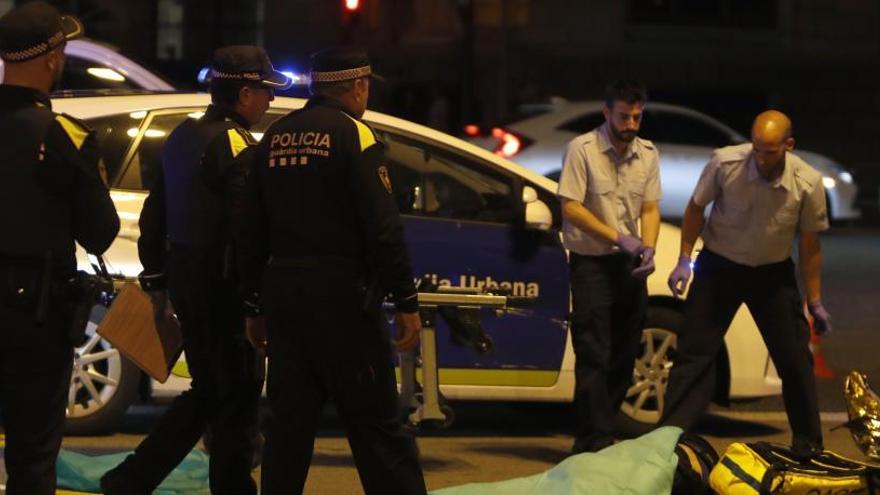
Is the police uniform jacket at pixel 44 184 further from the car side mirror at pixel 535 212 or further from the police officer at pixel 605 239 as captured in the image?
the car side mirror at pixel 535 212

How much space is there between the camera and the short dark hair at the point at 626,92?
7703mm

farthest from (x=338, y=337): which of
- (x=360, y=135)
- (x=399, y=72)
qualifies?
(x=399, y=72)

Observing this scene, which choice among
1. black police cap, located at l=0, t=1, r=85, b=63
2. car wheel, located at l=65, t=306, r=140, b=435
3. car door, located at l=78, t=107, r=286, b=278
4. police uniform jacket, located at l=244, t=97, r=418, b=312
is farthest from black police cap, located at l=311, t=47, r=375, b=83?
car wheel, located at l=65, t=306, r=140, b=435

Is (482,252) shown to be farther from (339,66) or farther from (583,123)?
(583,123)

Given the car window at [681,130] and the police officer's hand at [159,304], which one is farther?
the car window at [681,130]

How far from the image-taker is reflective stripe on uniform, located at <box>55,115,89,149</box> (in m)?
5.01

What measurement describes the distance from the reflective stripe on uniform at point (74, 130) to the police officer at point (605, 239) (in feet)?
10.0

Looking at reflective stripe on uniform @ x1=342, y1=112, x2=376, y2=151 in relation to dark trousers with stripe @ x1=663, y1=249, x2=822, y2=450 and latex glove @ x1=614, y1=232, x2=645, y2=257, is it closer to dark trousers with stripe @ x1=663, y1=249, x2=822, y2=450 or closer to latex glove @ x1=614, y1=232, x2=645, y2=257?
latex glove @ x1=614, y1=232, x2=645, y2=257

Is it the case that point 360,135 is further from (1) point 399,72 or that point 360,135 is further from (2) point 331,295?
(1) point 399,72

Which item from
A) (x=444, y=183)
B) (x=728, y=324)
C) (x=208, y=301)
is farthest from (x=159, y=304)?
(x=728, y=324)

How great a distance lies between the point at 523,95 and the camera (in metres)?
23.3

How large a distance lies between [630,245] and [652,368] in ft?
3.91

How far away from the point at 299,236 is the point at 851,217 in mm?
16015

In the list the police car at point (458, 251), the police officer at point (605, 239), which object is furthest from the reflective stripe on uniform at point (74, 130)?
the police officer at point (605, 239)
